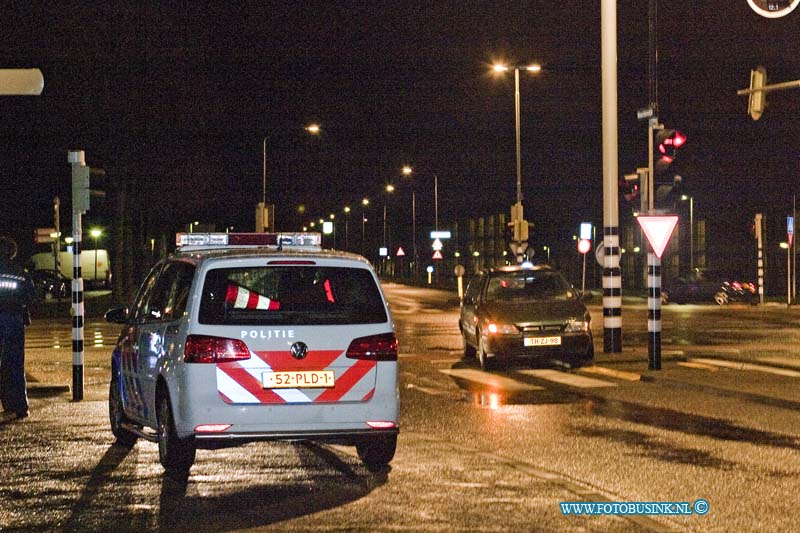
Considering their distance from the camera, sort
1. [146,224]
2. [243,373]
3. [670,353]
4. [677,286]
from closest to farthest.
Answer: [243,373], [670,353], [146,224], [677,286]

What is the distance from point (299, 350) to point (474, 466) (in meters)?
1.73

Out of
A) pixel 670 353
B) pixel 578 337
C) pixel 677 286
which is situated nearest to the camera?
pixel 578 337

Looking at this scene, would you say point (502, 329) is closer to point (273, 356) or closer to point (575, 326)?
point (575, 326)

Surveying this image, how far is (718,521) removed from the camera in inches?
310

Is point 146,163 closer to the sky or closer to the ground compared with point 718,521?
closer to the sky

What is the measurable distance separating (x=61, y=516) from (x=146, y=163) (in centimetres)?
3717

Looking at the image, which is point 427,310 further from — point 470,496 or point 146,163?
point 470,496

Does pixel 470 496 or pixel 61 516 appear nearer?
pixel 61 516

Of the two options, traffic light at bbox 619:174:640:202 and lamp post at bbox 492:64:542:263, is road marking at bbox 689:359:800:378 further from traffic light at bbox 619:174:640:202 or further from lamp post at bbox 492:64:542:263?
lamp post at bbox 492:64:542:263

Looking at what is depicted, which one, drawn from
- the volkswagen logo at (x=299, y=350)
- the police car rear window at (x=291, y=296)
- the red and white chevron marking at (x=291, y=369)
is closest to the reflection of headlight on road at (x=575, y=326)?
the police car rear window at (x=291, y=296)

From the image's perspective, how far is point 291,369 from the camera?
380 inches

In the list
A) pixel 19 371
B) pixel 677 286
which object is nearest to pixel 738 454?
pixel 19 371

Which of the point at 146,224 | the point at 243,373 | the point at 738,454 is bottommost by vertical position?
the point at 738,454

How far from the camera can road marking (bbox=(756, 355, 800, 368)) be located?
20766mm
